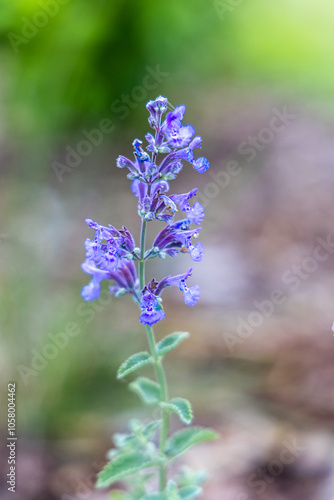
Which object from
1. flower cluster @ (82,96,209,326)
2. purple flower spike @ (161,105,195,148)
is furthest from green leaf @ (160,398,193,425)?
purple flower spike @ (161,105,195,148)

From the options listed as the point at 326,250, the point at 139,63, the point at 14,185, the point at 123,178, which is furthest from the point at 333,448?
the point at 139,63

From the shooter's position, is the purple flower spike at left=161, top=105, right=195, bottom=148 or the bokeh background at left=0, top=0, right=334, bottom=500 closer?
the purple flower spike at left=161, top=105, right=195, bottom=148

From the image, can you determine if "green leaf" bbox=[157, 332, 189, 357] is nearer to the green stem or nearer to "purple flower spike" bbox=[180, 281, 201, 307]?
the green stem

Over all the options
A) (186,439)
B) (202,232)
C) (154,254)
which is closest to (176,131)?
(154,254)

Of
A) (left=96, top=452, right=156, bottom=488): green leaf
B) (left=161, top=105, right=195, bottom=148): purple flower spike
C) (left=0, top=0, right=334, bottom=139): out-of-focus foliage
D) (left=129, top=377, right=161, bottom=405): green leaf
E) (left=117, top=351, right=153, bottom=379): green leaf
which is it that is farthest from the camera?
(left=0, top=0, right=334, bottom=139): out-of-focus foliage

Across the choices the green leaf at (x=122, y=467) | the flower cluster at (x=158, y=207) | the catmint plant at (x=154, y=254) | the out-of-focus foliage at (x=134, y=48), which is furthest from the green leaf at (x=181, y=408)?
the out-of-focus foliage at (x=134, y=48)

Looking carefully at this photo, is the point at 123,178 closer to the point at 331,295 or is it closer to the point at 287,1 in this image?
the point at 331,295

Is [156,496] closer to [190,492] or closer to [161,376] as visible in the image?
[190,492]
